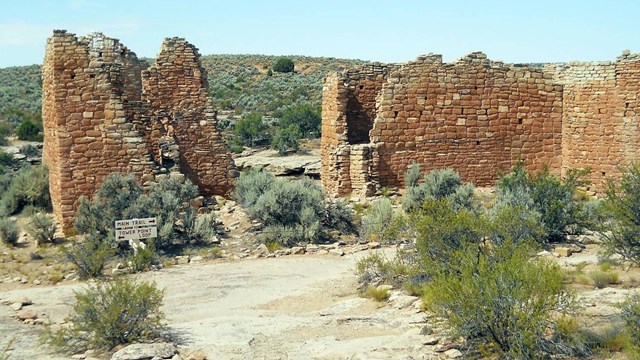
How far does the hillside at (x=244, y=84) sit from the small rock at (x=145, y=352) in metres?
34.8

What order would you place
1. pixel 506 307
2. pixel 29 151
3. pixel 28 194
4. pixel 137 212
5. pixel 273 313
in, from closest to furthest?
1. pixel 506 307
2. pixel 273 313
3. pixel 137 212
4. pixel 28 194
5. pixel 29 151

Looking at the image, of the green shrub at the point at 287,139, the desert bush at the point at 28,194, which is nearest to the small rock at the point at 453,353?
the desert bush at the point at 28,194

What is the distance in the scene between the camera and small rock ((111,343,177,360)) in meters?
7.60

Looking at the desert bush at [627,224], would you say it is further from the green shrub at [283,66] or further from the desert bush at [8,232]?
the green shrub at [283,66]

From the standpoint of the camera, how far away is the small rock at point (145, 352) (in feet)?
24.9

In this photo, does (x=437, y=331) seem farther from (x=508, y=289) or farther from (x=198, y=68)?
(x=198, y=68)

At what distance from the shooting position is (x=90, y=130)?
14.4 meters

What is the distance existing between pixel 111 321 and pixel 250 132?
1048 inches

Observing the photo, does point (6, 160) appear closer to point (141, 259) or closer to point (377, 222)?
point (141, 259)

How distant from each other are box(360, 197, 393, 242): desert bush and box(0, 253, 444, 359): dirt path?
117 centimetres

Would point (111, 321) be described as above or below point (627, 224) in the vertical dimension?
below

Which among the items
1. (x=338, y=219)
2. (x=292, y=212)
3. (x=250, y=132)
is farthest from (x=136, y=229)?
(x=250, y=132)

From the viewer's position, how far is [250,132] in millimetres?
34469

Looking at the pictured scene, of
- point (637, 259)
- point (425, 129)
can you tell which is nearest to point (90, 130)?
point (425, 129)
